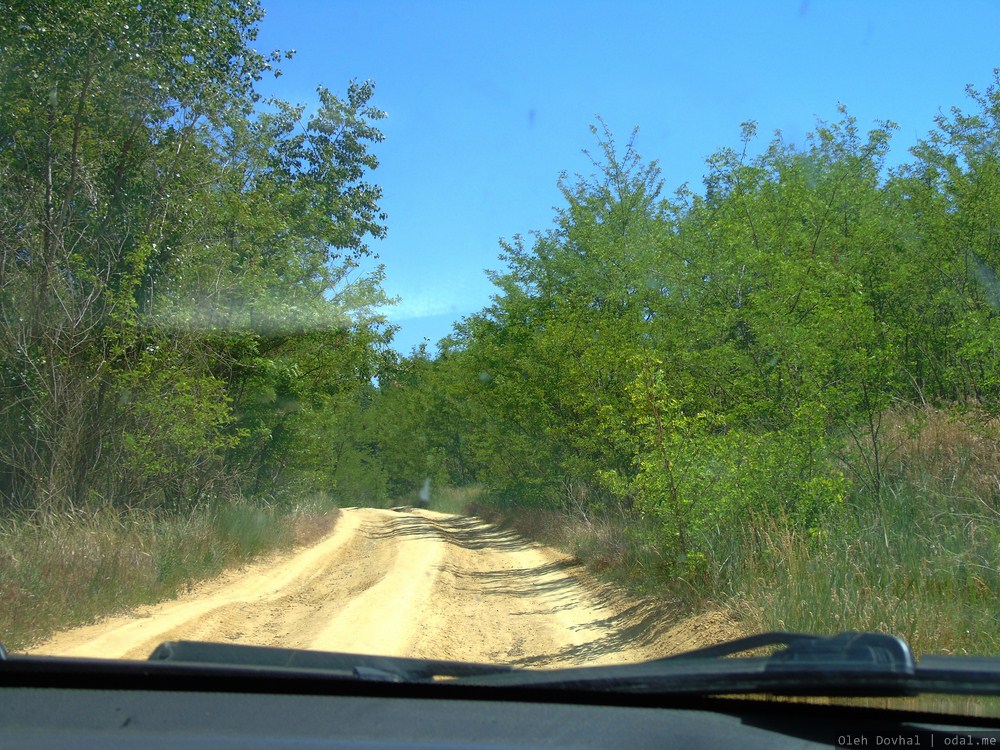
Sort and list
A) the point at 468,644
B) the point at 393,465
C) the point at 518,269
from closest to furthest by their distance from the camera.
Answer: the point at 468,644 < the point at 518,269 < the point at 393,465

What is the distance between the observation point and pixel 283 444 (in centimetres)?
2434

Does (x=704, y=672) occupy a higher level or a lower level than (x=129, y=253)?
lower

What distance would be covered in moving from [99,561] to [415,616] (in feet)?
13.4

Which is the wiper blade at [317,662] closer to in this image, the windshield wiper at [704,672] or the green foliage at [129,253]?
the windshield wiper at [704,672]

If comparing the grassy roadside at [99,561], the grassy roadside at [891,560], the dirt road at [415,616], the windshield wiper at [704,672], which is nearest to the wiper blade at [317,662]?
the windshield wiper at [704,672]

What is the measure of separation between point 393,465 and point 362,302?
120 feet

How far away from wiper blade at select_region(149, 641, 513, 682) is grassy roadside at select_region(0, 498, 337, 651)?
18.2ft

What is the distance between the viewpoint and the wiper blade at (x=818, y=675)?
3006 mm

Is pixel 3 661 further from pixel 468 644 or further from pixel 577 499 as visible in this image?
pixel 577 499

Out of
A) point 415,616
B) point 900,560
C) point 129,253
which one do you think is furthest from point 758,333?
point 129,253

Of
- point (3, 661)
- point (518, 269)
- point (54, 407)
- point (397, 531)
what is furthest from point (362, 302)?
point (3, 661)

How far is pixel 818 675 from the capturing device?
3.07m

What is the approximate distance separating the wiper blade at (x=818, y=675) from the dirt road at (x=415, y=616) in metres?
4.91

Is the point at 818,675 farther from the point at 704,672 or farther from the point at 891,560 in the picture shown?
the point at 891,560
